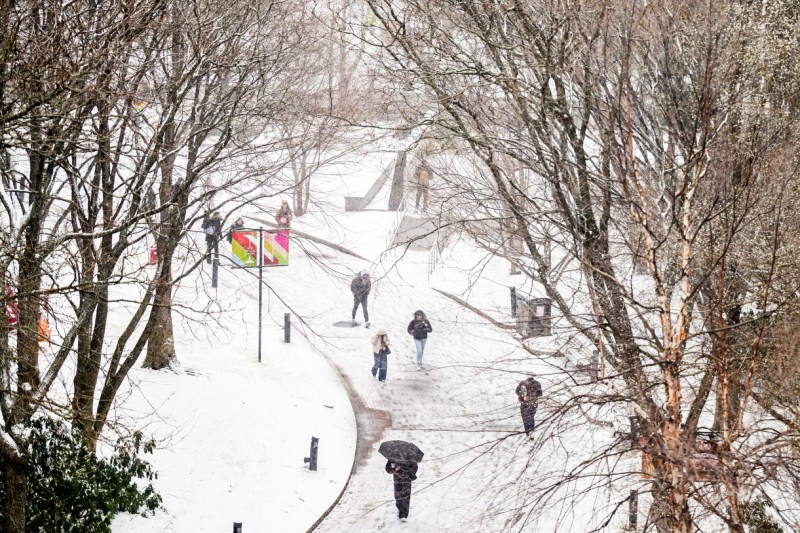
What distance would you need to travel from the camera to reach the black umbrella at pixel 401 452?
11702mm

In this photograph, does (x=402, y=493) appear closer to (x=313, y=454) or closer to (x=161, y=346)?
(x=313, y=454)

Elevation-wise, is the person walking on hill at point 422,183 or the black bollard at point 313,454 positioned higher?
the person walking on hill at point 422,183

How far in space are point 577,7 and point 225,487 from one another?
8.05m

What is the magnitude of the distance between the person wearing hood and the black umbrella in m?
5.40

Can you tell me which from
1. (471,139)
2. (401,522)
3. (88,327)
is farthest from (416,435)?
(471,139)

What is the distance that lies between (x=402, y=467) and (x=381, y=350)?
5.90 meters

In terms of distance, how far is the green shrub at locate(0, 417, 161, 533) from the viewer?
9250mm

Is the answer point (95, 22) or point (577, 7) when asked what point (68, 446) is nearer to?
point (95, 22)

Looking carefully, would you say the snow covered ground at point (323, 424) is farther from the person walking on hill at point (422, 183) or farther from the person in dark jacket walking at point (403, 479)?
the person walking on hill at point (422, 183)

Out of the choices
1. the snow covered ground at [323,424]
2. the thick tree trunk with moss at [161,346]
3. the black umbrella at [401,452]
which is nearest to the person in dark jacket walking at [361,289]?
the snow covered ground at [323,424]

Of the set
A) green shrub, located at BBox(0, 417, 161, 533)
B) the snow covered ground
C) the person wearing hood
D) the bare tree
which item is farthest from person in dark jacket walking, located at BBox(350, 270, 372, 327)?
green shrub, located at BBox(0, 417, 161, 533)

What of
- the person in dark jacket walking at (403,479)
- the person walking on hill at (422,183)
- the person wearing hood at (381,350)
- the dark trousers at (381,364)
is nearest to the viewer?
the person in dark jacket walking at (403,479)

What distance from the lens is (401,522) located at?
11.9m

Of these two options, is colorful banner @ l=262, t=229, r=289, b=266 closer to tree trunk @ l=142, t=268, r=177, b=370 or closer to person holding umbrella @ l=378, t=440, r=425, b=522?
tree trunk @ l=142, t=268, r=177, b=370
